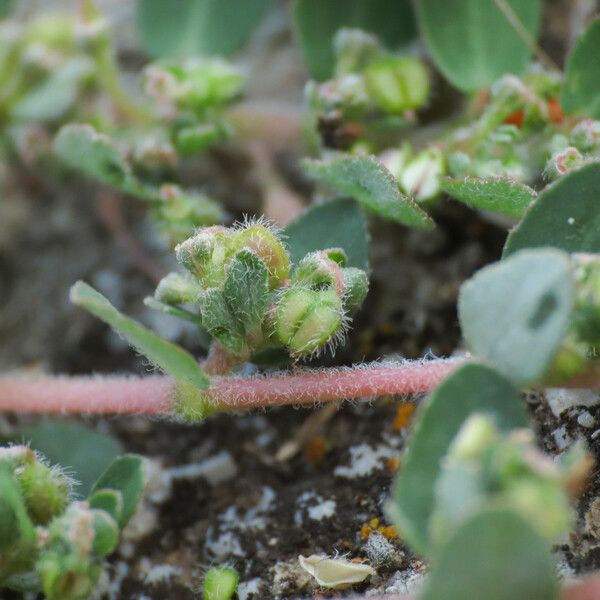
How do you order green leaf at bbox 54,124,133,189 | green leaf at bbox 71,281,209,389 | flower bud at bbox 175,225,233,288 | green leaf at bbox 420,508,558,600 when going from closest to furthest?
green leaf at bbox 420,508,558,600 < green leaf at bbox 71,281,209,389 < flower bud at bbox 175,225,233,288 < green leaf at bbox 54,124,133,189

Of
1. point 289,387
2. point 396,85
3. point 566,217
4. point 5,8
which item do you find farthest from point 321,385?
point 5,8

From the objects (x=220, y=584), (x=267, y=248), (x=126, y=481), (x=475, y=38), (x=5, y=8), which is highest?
(x=5, y=8)

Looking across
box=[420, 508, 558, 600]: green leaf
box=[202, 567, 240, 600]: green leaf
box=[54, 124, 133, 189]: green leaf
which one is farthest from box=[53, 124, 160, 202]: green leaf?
box=[420, 508, 558, 600]: green leaf

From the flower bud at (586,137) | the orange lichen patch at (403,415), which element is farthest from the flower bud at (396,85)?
the orange lichen patch at (403,415)

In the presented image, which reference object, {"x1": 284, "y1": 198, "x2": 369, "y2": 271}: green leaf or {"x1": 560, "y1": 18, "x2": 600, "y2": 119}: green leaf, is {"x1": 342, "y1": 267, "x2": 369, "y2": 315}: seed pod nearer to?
{"x1": 284, "y1": 198, "x2": 369, "y2": 271}: green leaf

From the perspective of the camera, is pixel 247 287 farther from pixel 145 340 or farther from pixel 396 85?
pixel 396 85
